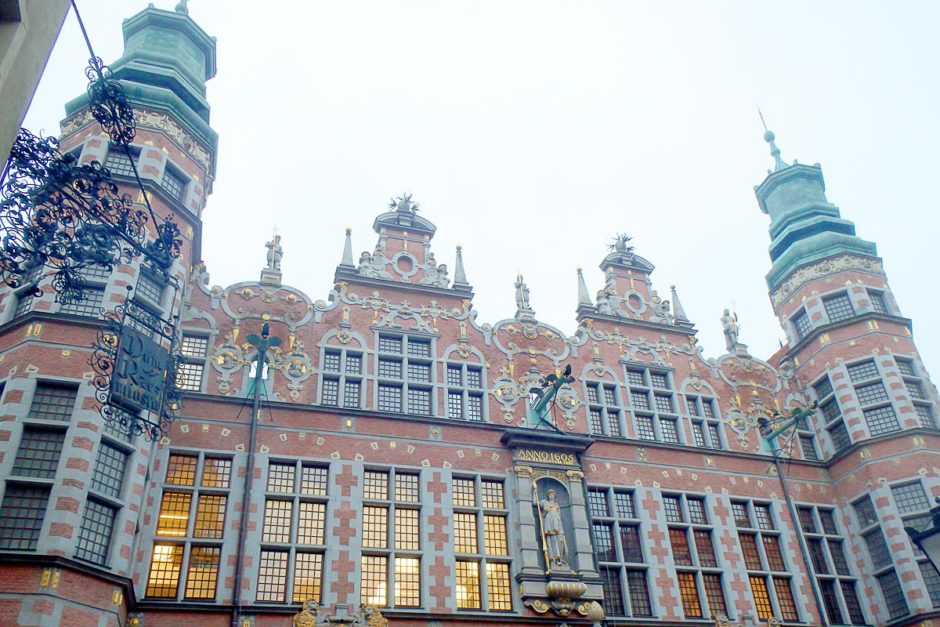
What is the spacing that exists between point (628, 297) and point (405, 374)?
9.86m

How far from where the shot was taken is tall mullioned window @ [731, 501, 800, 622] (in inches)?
968

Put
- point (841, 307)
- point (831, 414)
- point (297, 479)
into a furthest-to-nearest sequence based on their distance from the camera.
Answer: point (841, 307), point (831, 414), point (297, 479)

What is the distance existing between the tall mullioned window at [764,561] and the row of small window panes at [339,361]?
12713 millimetres

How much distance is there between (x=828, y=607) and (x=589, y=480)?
8451 millimetres

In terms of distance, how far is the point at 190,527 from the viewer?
20266 millimetres

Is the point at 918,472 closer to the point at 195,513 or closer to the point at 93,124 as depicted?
the point at 195,513

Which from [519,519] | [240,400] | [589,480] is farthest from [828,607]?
[240,400]

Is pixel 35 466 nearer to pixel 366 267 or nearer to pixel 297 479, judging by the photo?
pixel 297 479

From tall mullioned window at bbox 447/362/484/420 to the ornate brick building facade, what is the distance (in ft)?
0.27

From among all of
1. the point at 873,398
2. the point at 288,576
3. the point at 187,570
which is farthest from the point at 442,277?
the point at 873,398

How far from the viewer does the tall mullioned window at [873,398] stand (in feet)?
92.1

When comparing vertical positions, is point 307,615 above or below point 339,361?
below

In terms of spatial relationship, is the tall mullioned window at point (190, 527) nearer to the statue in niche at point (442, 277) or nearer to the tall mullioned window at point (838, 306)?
the statue in niche at point (442, 277)

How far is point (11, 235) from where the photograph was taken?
13.0 metres
